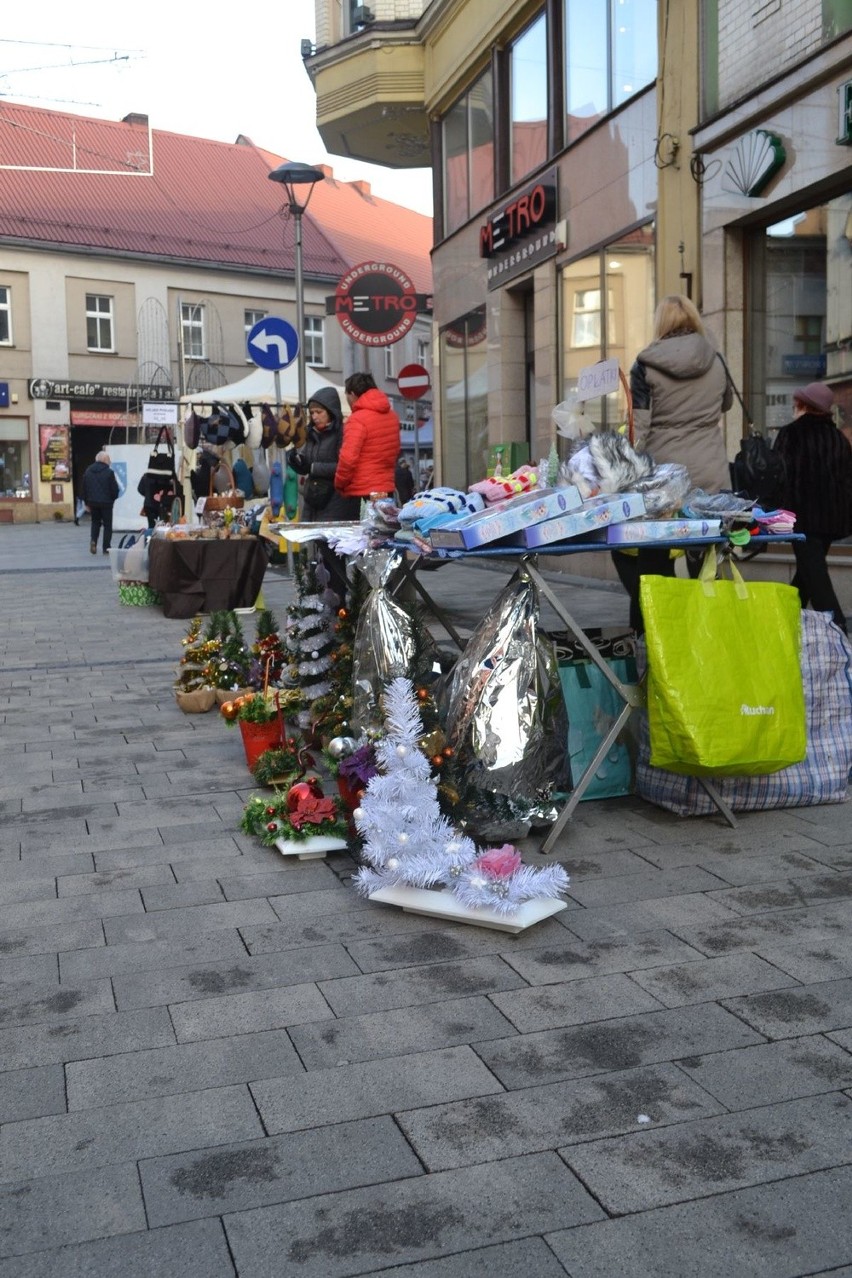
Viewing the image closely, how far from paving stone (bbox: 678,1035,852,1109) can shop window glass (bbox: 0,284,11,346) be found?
3944cm

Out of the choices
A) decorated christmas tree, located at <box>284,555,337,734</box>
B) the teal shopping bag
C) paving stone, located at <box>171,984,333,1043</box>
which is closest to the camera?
paving stone, located at <box>171,984,333,1043</box>

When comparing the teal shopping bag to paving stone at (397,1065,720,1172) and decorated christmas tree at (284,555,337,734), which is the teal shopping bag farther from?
paving stone at (397,1065,720,1172)

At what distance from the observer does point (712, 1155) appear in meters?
2.61

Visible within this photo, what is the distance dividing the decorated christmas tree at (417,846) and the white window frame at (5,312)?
124ft

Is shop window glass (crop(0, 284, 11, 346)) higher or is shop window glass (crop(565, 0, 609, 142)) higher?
shop window glass (crop(0, 284, 11, 346))

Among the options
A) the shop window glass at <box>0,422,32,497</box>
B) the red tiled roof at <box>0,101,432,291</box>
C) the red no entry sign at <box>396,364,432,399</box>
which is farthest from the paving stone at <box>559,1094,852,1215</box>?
the shop window glass at <box>0,422,32,497</box>

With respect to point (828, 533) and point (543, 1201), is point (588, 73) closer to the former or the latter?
point (828, 533)

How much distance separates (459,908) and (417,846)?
10.4 inches

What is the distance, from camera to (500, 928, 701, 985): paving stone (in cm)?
357

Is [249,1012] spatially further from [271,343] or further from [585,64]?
[585,64]

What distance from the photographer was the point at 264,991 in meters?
3.50

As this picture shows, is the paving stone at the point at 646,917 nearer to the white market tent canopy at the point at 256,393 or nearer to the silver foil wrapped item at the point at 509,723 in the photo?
the silver foil wrapped item at the point at 509,723

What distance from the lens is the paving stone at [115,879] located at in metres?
4.40

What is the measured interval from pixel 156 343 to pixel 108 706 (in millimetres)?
35763
